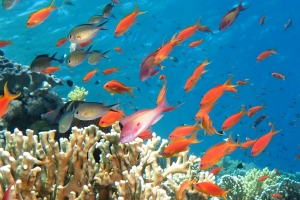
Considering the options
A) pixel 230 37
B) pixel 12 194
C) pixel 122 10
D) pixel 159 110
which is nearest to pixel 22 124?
pixel 12 194

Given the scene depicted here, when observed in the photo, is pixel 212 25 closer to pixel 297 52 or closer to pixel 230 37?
pixel 230 37

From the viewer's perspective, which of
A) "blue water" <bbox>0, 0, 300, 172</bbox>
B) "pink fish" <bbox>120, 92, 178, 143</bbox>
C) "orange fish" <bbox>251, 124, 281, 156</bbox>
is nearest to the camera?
"pink fish" <bbox>120, 92, 178, 143</bbox>

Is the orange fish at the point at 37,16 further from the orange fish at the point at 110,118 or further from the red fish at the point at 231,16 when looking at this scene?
the red fish at the point at 231,16

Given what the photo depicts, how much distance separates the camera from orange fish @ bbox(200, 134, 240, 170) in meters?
4.04

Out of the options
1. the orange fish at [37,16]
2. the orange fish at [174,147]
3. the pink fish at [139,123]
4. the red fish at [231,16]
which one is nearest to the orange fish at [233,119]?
the red fish at [231,16]

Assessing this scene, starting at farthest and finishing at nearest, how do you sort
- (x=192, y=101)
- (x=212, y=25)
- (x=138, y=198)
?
1. (x=192, y=101)
2. (x=212, y=25)
3. (x=138, y=198)

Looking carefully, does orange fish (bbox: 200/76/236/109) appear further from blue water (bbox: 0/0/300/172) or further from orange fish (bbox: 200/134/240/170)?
blue water (bbox: 0/0/300/172)

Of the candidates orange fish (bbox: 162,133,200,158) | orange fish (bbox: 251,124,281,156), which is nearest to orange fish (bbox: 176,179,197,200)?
orange fish (bbox: 162,133,200,158)

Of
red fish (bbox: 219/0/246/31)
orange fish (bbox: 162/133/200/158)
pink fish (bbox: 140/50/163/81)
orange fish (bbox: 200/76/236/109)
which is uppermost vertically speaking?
red fish (bbox: 219/0/246/31)

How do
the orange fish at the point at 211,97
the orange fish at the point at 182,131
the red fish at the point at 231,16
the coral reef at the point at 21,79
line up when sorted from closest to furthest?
the orange fish at the point at 182,131 → the orange fish at the point at 211,97 → the red fish at the point at 231,16 → the coral reef at the point at 21,79

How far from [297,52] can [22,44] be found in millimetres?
36145

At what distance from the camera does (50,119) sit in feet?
17.4

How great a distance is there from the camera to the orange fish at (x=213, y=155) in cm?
404

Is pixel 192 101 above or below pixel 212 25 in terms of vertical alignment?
below
